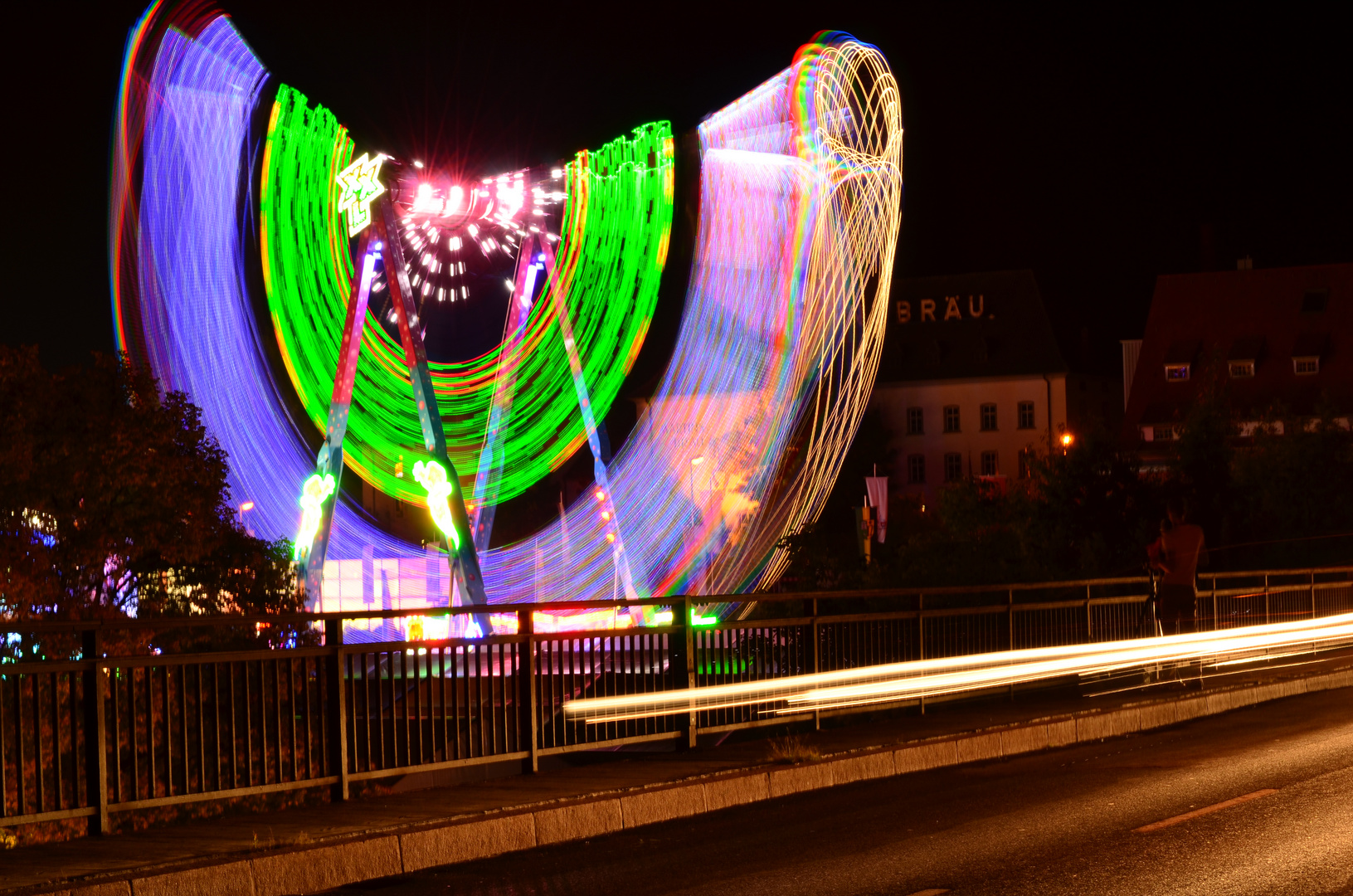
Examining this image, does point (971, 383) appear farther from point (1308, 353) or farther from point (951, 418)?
point (1308, 353)

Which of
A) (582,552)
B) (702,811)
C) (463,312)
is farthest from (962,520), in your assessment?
(702,811)

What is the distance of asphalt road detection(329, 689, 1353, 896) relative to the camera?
854 cm

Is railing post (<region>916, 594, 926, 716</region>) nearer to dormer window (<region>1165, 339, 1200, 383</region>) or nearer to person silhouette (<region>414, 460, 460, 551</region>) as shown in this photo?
person silhouette (<region>414, 460, 460, 551</region>)

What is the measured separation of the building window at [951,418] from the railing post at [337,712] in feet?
303

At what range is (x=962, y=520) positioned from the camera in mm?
50562

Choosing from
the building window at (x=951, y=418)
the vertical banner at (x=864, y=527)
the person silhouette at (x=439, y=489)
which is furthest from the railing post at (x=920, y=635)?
the building window at (x=951, y=418)

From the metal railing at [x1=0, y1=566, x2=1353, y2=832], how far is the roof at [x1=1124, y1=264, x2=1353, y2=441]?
6887cm

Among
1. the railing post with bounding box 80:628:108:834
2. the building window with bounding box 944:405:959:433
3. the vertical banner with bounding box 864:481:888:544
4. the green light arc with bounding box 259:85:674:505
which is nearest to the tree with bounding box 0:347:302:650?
the green light arc with bounding box 259:85:674:505

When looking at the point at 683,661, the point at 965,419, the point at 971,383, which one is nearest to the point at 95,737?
the point at 683,661

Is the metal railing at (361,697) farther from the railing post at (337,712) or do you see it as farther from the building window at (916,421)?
the building window at (916,421)

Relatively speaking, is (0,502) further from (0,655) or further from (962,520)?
(962,520)

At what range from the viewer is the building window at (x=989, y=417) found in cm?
10025

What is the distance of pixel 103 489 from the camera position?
22.2 meters

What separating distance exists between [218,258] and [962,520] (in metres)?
26.7
